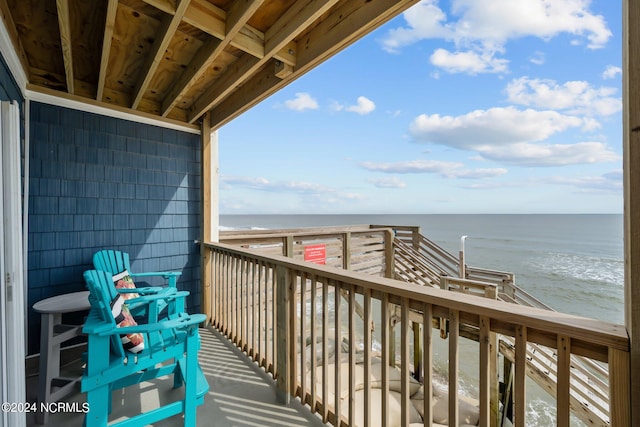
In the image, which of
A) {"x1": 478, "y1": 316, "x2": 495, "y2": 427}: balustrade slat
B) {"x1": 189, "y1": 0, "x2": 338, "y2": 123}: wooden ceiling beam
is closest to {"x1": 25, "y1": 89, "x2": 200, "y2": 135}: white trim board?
{"x1": 189, "y1": 0, "x2": 338, "y2": 123}: wooden ceiling beam

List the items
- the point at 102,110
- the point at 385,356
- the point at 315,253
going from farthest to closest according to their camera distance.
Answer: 1. the point at 315,253
2. the point at 102,110
3. the point at 385,356

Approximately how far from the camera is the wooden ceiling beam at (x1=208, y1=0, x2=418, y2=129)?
160cm

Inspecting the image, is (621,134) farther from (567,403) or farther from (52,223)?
(52,223)

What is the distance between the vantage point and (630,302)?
2.55ft

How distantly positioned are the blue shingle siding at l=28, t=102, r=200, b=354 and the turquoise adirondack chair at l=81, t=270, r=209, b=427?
4.08ft

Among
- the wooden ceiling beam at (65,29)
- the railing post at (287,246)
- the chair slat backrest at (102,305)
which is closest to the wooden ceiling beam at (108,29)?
the wooden ceiling beam at (65,29)

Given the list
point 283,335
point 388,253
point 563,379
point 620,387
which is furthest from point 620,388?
point 388,253

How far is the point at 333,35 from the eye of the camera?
189 cm

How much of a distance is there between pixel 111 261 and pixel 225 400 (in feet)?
5.94

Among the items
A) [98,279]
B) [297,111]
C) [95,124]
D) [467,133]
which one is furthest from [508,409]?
[467,133]

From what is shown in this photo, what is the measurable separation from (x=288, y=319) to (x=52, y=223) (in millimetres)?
2429

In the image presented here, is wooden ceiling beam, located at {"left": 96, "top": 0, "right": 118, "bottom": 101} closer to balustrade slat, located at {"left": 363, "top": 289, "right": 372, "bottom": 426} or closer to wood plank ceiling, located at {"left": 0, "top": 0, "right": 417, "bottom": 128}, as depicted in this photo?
wood plank ceiling, located at {"left": 0, "top": 0, "right": 417, "bottom": 128}

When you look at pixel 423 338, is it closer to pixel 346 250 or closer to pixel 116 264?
pixel 116 264

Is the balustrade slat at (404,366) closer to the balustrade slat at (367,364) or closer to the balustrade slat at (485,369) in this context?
the balustrade slat at (367,364)
